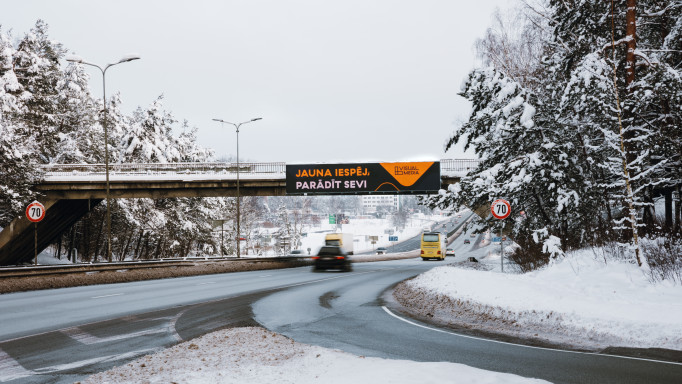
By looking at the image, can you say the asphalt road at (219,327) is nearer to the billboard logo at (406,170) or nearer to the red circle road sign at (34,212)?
the red circle road sign at (34,212)

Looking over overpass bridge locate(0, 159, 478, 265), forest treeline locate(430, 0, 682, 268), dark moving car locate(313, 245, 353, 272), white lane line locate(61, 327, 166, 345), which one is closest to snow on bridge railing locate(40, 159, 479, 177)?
overpass bridge locate(0, 159, 478, 265)

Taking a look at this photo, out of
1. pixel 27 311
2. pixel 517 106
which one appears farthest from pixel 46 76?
pixel 517 106

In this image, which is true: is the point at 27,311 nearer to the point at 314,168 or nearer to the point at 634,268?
the point at 634,268

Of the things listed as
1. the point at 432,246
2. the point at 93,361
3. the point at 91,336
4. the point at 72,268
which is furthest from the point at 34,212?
the point at 432,246

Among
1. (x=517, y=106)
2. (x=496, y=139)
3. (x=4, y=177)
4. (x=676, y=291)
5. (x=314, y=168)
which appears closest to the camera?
(x=676, y=291)

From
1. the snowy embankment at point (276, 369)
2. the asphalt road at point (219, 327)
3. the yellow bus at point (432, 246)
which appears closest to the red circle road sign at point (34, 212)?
the asphalt road at point (219, 327)

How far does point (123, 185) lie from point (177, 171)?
14.5 ft

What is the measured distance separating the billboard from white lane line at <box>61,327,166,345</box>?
3029 centimetres

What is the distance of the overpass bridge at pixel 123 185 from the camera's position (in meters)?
39.2

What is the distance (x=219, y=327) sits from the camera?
1091 cm

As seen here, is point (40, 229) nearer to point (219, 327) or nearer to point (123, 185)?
point (123, 185)

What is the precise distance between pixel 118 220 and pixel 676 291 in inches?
1918

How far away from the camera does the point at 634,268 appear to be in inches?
537

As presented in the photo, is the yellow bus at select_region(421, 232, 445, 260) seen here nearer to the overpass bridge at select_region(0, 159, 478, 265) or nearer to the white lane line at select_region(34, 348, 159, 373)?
the overpass bridge at select_region(0, 159, 478, 265)
